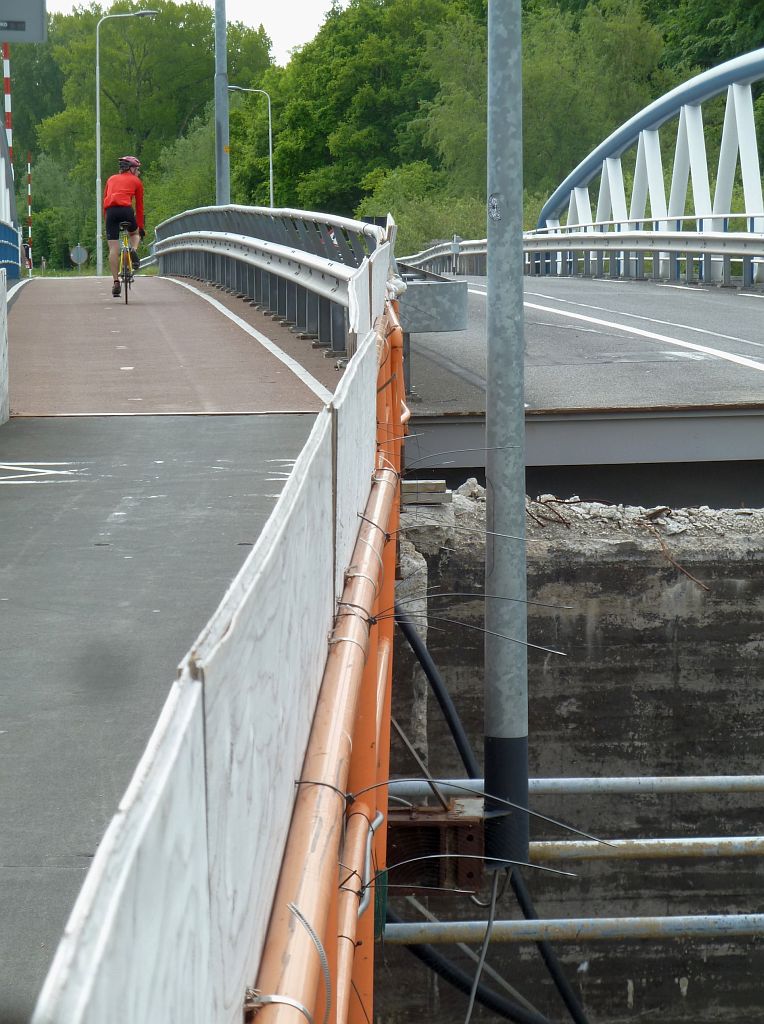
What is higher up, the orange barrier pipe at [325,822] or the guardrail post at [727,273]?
the guardrail post at [727,273]

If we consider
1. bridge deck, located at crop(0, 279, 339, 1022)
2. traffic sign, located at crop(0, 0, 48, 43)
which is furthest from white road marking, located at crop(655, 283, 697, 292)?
traffic sign, located at crop(0, 0, 48, 43)

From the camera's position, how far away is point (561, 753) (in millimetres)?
10391

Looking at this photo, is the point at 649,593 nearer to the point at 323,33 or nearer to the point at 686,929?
the point at 686,929

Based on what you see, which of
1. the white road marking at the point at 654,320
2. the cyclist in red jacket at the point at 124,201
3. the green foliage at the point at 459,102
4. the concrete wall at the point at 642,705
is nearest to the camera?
the concrete wall at the point at 642,705

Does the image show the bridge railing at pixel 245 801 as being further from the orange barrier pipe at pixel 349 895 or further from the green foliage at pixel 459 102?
the green foliage at pixel 459 102

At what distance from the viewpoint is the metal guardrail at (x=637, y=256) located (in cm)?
2641

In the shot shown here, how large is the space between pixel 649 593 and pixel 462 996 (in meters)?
2.91

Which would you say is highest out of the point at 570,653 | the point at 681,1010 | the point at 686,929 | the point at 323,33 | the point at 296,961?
the point at 323,33

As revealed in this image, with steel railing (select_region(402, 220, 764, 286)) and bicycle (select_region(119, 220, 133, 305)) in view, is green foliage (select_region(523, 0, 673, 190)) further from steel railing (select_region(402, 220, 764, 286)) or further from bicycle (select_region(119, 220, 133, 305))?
bicycle (select_region(119, 220, 133, 305))

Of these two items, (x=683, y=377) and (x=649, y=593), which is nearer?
(x=649, y=593)

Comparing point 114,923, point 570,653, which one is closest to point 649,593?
point 570,653

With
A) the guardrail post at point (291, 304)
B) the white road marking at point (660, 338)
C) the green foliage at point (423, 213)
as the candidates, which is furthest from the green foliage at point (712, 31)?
the guardrail post at point (291, 304)

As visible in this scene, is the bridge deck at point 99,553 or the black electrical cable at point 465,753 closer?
the bridge deck at point 99,553

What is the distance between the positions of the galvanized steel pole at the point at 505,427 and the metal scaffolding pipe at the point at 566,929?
0.35 meters
